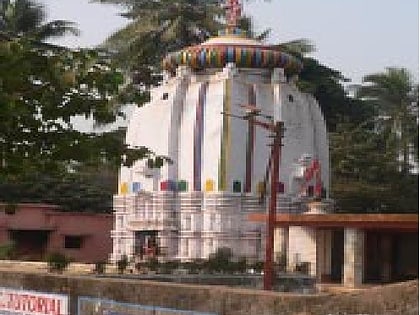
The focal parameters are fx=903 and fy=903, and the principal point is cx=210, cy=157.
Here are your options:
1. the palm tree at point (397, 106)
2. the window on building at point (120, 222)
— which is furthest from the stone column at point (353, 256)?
the palm tree at point (397, 106)

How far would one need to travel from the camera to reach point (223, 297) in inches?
364

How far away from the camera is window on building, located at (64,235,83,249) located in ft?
116

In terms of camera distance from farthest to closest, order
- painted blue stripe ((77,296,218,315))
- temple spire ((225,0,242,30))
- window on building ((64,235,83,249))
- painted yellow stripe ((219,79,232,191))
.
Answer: window on building ((64,235,83,249)) → temple spire ((225,0,242,30)) → painted yellow stripe ((219,79,232,191)) → painted blue stripe ((77,296,218,315))

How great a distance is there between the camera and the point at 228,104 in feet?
101

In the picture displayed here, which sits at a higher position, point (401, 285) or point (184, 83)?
point (184, 83)

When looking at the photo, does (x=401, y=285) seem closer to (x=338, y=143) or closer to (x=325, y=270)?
(x=325, y=270)

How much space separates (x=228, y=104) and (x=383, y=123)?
20109 mm

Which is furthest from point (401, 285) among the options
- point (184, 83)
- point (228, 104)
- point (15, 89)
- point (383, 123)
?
point (383, 123)

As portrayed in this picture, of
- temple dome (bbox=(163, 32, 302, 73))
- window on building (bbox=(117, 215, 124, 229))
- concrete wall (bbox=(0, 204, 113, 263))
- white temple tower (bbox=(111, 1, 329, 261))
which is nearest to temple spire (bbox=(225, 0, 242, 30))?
white temple tower (bbox=(111, 1, 329, 261))

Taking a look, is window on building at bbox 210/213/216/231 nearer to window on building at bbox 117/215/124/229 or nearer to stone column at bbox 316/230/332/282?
window on building at bbox 117/215/124/229

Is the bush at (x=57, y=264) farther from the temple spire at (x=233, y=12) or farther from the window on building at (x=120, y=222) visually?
the temple spire at (x=233, y=12)

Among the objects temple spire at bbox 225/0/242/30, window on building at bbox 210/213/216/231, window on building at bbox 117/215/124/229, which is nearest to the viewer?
window on building at bbox 210/213/216/231

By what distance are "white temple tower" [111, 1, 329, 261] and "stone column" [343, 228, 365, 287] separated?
5.55 m

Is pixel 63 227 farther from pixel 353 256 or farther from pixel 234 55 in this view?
pixel 353 256
